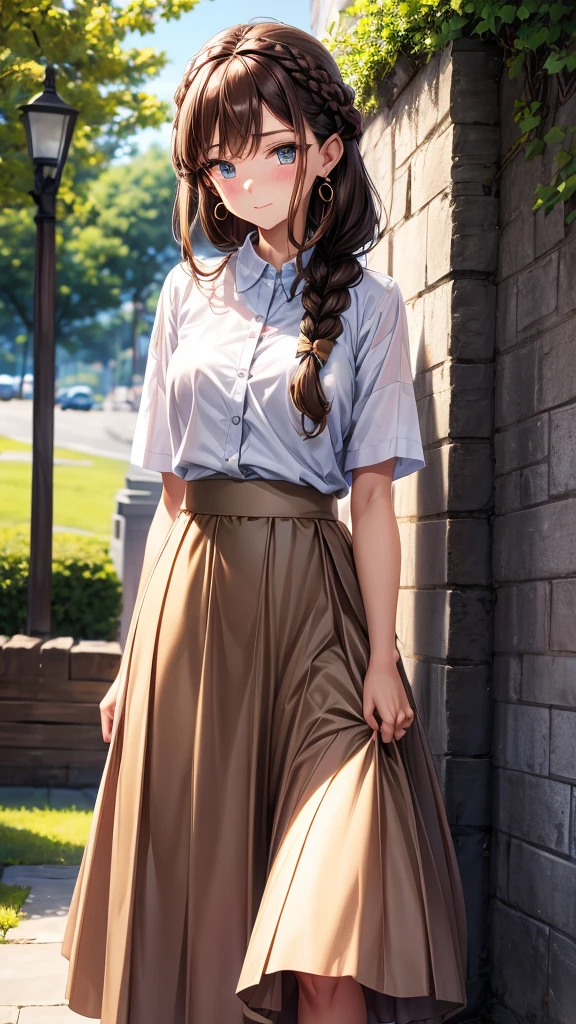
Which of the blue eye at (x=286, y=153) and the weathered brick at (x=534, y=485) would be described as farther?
the weathered brick at (x=534, y=485)

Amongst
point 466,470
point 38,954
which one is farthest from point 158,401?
point 38,954

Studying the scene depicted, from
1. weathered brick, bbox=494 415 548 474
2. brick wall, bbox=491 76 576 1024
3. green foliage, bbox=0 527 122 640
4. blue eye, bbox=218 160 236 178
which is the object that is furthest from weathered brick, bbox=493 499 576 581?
green foliage, bbox=0 527 122 640

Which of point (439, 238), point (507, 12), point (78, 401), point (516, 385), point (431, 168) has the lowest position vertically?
point (516, 385)

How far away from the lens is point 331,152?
2.43 meters

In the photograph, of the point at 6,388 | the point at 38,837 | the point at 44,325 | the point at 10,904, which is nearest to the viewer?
the point at 10,904

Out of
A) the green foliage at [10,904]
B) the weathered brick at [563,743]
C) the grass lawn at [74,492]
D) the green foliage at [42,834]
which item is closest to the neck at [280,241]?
the weathered brick at [563,743]

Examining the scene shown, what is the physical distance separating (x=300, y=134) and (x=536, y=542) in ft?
3.46

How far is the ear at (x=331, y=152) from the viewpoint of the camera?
241 cm

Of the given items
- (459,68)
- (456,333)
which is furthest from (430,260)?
(459,68)

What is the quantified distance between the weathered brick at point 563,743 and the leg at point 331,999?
0.70 meters

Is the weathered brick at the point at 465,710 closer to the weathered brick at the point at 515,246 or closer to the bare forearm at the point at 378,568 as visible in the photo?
the bare forearm at the point at 378,568

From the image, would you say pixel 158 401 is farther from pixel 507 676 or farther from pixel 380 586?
pixel 507 676

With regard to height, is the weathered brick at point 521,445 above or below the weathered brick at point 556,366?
below

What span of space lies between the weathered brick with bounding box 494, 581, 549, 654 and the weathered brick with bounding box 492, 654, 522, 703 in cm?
2
